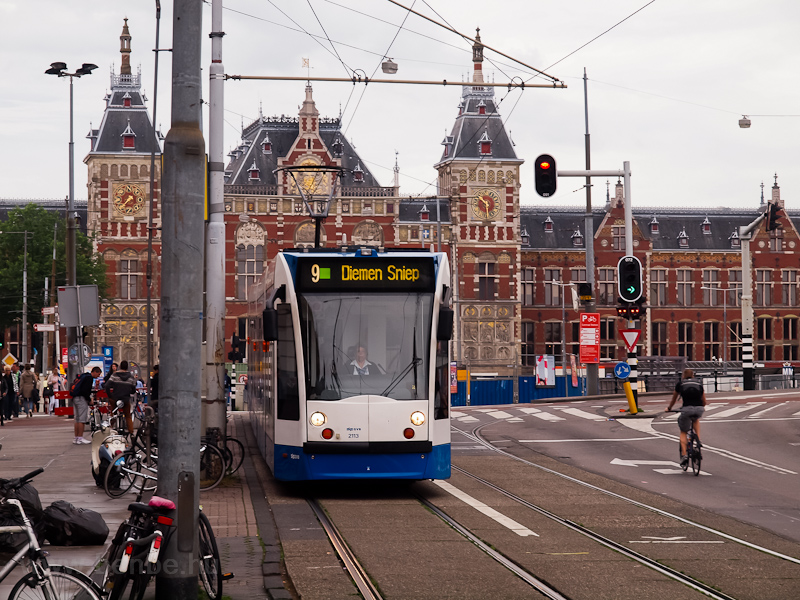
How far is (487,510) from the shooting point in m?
12.1

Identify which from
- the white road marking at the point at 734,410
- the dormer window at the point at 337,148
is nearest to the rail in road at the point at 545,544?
the white road marking at the point at 734,410

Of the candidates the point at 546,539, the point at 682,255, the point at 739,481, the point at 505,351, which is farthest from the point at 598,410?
the point at 682,255

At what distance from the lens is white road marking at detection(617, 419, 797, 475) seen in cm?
1694

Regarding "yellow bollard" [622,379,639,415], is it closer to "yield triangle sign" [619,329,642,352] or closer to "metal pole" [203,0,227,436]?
"yield triangle sign" [619,329,642,352]

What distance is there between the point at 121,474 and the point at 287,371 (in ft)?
7.23

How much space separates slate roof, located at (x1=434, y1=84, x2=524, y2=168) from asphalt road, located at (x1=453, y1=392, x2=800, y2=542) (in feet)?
127

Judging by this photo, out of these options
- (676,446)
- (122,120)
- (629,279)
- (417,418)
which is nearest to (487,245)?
(122,120)

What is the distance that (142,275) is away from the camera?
221ft

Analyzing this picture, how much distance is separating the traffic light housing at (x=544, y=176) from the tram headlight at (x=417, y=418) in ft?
34.8

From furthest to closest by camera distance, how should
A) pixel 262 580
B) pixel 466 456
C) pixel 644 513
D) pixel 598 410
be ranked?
pixel 598 410 < pixel 466 456 < pixel 644 513 < pixel 262 580

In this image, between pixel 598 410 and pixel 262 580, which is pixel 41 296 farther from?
pixel 262 580

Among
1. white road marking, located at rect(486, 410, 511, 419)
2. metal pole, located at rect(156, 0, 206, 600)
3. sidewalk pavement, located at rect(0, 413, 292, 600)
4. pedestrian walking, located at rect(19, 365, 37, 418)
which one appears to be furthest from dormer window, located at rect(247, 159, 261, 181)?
metal pole, located at rect(156, 0, 206, 600)

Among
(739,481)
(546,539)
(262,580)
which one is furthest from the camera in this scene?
(739,481)

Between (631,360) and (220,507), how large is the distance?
50.8ft
